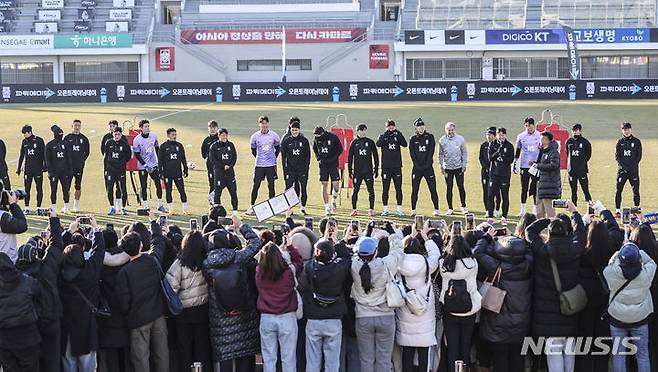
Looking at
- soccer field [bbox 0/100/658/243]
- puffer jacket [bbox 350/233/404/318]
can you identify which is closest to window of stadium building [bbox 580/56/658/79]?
soccer field [bbox 0/100/658/243]

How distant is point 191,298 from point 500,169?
32.4 feet

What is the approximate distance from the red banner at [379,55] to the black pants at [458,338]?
56.6 metres

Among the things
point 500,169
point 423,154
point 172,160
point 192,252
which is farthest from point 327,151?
point 192,252

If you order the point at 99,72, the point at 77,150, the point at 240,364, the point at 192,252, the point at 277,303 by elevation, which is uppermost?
the point at 99,72

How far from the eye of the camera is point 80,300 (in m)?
8.51

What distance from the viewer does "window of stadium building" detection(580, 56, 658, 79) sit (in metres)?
64.6

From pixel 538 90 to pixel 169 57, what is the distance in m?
30.0

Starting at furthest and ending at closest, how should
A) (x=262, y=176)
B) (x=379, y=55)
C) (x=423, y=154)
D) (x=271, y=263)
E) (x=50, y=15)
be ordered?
1. (x=50, y=15)
2. (x=379, y=55)
3. (x=262, y=176)
4. (x=423, y=154)
5. (x=271, y=263)

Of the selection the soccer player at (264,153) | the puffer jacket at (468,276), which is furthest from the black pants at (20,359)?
the soccer player at (264,153)

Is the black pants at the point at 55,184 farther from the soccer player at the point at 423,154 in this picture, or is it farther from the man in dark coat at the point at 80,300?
the man in dark coat at the point at 80,300

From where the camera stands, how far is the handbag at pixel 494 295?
8.80m

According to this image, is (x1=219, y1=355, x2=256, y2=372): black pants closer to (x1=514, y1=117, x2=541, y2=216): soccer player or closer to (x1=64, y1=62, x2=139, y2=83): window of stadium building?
(x1=514, y1=117, x2=541, y2=216): soccer player

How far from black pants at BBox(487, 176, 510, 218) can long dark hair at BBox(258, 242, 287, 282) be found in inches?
383

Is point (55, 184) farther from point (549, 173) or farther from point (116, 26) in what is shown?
point (116, 26)
